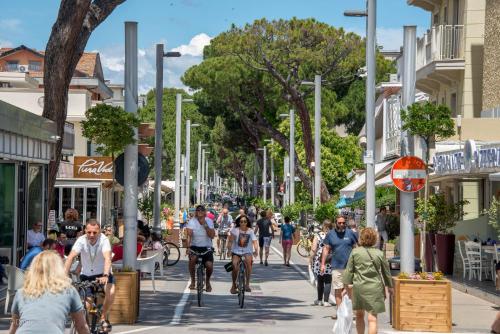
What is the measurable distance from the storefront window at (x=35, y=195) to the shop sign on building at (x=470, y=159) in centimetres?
974

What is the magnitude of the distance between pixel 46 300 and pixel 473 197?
95.1 ft

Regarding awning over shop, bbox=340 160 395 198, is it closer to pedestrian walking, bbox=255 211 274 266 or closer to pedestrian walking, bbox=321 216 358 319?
pedestrian walking, bbox=255 211 274 266

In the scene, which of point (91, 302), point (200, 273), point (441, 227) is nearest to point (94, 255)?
point (91, 302)

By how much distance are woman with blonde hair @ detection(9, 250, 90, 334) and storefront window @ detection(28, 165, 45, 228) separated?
19.0 m

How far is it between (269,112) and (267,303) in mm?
50559

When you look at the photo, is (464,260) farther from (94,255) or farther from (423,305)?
(94,255)

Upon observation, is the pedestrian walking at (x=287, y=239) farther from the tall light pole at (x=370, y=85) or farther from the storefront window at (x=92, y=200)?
the storefront window at (x=92, y=200)

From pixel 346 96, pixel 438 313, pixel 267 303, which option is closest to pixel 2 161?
pixel 267 303

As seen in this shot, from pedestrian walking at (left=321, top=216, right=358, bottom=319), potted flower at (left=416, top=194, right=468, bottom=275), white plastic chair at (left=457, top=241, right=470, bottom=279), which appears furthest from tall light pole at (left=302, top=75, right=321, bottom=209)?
pedestrian walking at (left=321, top=216, right=358, bottom=319)

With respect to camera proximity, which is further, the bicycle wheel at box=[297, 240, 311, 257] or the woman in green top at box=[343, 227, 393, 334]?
the bicycle wheel at box=[297, 240, 311, 257]

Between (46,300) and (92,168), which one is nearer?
(46,300)

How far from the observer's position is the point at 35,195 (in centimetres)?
2714

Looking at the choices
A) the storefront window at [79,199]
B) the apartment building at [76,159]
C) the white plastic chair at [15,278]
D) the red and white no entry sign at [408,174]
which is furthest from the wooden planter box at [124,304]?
the storefront window at [79,199]

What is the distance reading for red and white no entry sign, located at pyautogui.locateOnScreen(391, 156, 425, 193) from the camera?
61.9 feet
